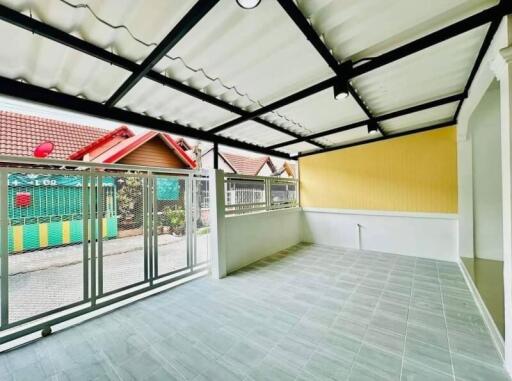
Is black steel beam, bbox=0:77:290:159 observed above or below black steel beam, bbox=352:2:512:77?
below

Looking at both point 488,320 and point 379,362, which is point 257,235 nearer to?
point 379,362

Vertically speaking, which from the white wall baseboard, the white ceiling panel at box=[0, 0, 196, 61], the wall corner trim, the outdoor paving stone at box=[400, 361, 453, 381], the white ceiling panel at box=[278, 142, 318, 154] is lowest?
the outdoor paving stone at box=[400, 361, 453, 381]

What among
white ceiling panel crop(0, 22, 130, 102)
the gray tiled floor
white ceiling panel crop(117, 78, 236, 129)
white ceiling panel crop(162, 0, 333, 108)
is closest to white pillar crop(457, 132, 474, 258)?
the gray tiled floor

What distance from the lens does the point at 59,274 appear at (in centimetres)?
246

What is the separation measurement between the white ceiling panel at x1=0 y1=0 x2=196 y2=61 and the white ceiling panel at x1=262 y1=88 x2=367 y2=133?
76.0 inches

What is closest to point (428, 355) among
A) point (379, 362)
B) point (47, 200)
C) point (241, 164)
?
point (379, 362)

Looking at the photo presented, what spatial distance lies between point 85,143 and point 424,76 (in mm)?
7538

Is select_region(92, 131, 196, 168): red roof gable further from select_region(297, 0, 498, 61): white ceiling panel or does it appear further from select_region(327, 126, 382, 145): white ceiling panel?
select_region(297, 0, 498, 61): white ceiling panel

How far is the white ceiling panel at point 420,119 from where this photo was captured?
3.73 m

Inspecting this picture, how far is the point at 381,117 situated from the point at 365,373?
11.7ft

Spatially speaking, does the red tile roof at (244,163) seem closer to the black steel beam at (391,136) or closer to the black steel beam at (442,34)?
the black steel beam at (391,136)

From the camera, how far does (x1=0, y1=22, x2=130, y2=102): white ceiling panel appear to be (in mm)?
1616

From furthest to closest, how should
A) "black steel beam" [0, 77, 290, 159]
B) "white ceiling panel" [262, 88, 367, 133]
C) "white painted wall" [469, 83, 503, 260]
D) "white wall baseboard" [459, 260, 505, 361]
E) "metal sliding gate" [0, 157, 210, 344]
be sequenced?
"white painted wall" [469, 83, 503, 260] < "white ceiling panel" [262, 88, 367, 133] < "metal sliding gate" [0, 157, 210, 344] < "black steel beam" [0, 77, 290, 159] < "white wall baseboard" [459, 260, 505, 361]

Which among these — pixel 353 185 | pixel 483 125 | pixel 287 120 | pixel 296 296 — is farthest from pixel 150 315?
pixel 483 125
